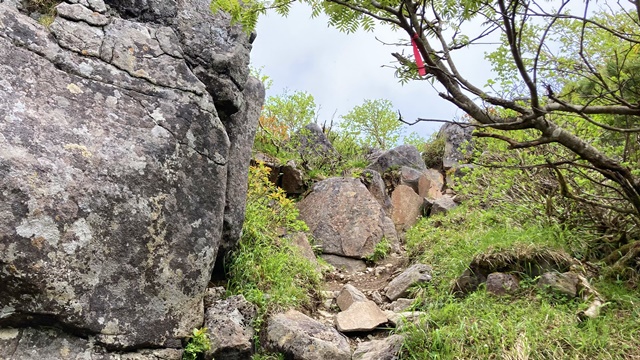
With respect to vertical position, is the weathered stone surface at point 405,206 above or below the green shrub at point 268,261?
above

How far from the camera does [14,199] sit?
290 centimetres

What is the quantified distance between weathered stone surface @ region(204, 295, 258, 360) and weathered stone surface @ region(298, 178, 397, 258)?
3.17 m

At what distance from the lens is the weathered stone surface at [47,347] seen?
9.58ft

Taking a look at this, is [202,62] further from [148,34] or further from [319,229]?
[319,229]

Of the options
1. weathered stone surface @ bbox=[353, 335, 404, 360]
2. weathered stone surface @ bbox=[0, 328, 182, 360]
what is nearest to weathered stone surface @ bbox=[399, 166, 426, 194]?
weathered stone surface @ bbox=[353, 335, 404, 360]

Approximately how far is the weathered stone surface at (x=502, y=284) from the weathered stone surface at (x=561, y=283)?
0.73 ft

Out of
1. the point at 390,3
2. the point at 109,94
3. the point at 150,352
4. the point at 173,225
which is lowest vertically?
the point at 150,352

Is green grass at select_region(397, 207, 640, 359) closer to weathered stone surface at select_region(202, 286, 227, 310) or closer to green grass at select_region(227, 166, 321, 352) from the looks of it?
green grass at select_region(227, 166, 321, 352)

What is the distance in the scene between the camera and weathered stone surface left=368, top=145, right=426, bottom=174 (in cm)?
1070

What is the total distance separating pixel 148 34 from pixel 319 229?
4315mm

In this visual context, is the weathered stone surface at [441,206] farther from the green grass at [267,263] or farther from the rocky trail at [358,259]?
the green grass at [267,263]

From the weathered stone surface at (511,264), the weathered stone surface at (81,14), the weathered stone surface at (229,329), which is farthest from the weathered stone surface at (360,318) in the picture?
the weathered stone surface at (81,14)

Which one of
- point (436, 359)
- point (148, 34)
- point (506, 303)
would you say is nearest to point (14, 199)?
point (148, 34)

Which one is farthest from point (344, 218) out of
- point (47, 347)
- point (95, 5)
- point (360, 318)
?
point (47, 347)
